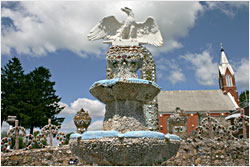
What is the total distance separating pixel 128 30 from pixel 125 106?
2345 millimetres

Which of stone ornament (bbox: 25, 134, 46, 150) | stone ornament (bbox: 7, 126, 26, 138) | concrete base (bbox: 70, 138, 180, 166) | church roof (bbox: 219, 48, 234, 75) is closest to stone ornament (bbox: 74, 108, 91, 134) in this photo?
concrete base (bbox: 70, 138, 180, 166)

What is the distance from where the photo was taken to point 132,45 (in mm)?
5965

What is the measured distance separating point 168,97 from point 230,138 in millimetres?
24058

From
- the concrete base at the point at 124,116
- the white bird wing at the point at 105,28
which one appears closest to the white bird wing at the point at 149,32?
the white bird wing at the point at 105,28

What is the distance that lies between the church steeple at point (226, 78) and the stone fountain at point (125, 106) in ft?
113

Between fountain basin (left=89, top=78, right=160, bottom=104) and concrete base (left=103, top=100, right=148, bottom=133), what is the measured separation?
14cm

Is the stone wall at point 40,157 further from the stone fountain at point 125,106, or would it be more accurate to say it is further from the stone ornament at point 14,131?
the stone fountain at point 125,106

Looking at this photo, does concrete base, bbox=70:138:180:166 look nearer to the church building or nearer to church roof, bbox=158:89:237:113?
the church building

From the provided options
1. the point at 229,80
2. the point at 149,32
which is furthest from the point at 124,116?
the point at 229,80

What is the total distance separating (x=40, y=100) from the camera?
27.5 m

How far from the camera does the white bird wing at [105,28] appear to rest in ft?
20.4

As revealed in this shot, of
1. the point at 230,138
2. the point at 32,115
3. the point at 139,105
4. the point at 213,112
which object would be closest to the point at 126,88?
the point at 139,105

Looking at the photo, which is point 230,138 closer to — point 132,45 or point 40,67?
point 132,45

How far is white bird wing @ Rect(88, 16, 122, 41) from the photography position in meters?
6.22
